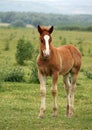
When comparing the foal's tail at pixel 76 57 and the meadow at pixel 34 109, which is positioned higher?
the foal's tail at pixel 76 57

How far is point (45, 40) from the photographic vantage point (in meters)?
11.6

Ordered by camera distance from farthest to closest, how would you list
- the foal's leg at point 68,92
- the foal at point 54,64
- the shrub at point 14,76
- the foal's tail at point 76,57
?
the shrub at point 14,76 < the foal's tail at point 76,57 < the foal's leg at point 68,92 < the foal at point 54,64

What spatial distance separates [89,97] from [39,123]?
737 centimetres

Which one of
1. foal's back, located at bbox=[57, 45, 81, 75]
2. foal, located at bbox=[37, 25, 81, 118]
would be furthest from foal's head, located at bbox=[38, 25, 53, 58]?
foal's back, located at bbox=[57, 45, 81, 75]

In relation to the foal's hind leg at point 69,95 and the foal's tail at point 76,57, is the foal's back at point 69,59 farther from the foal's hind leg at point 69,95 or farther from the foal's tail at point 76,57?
the foal's hind leg at point 69,95

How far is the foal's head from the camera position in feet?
37.6

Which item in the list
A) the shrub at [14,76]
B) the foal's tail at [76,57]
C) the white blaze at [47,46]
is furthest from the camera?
the shrub at [14,76]

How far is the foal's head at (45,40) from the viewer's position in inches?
452

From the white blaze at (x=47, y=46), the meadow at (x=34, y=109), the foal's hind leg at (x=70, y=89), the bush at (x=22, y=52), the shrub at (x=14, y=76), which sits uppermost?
the white blaze at (x=47, y=46)

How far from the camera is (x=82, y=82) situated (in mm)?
23953

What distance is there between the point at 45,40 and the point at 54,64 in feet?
2.67

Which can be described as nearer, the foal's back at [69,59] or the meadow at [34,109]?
the meadow at [34,109]

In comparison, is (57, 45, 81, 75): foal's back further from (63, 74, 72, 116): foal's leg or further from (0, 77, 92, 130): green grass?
(0, 77, 92, 130): green grass

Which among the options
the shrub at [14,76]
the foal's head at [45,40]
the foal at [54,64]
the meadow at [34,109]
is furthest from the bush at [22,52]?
the foal's head at [45,40]
